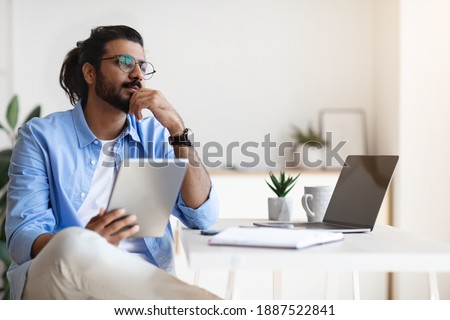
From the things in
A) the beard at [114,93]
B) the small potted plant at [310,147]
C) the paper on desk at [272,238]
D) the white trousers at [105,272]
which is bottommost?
the white trousers at [105,272]

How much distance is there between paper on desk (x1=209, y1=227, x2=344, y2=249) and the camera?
1.57 meters

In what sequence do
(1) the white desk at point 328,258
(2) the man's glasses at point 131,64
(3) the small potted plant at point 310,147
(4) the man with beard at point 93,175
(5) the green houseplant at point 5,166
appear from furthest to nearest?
1. (3) the small potted plant at point 310,147
2. (5) the green houseplant at point 5,166
3. (2) the man's glasses at point 131,64
4. (4) the man with beard at point 93,175
5. (1) the white desk at point 328,258

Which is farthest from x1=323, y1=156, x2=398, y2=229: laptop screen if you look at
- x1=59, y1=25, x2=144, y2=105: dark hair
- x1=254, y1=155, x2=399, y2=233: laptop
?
x1=59, y1=25, x2=144, y2=105: dark hair

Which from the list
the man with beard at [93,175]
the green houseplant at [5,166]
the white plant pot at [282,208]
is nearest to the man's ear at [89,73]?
the man with beard at [93,175]

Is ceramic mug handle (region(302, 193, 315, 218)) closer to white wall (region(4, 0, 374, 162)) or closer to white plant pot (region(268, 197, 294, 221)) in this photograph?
white plant pot (region(268, 197, 294, 221))

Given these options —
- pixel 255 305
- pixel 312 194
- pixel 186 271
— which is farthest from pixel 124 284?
pixel 186 271

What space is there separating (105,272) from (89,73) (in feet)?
3.66

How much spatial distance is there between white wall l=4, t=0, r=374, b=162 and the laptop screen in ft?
7.33

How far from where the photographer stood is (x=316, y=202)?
232 centimetres

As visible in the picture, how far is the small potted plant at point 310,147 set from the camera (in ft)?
14.2

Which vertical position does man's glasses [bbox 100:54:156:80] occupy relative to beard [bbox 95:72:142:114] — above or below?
above

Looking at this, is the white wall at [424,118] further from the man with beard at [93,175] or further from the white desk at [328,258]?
the white desk at [328,258]

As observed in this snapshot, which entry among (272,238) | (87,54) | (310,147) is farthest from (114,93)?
(310,147)

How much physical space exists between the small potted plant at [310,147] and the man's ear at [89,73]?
200 centimetres
